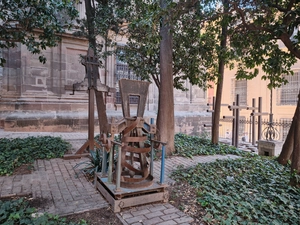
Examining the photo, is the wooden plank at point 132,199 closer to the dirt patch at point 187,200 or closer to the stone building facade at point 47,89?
the dirt patch at point 187,200

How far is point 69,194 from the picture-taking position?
3.43 metres

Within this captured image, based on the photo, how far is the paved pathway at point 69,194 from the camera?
280 centimetres

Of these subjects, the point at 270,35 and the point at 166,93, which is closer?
the point at 270,35

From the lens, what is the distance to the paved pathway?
2805 mm

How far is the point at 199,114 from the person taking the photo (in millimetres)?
13352

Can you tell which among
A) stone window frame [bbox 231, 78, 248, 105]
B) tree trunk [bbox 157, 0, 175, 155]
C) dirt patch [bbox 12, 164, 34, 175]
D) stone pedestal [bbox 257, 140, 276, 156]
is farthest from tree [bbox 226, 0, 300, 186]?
stone window frame [bbox 231, 78, 248, 105]

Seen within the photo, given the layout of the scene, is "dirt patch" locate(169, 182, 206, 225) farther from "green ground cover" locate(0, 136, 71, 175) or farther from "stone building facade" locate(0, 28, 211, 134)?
"stone building facade" locate(0, 28, 211, 134)

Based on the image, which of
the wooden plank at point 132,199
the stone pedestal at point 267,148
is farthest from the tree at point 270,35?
the wooden plank at point 132,199

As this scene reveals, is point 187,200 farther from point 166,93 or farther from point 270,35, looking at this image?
point 270,35

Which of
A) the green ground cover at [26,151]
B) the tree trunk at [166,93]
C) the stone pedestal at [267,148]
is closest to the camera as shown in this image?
the green ground cover at [26,151]

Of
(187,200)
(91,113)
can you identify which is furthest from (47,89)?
(187,200)

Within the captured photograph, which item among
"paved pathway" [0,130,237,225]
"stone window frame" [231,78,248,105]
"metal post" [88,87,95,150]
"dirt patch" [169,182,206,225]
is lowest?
"dirt patch" [169,182,206,225]

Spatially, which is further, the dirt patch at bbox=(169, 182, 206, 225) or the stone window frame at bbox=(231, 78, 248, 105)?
the stone window frame at bbox=(231, 78, 248, 105)

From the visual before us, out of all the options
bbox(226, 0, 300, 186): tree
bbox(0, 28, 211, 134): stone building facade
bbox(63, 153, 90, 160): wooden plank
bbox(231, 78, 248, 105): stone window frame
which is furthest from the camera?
bbox(231, 78, 248, 105): stone window frame
